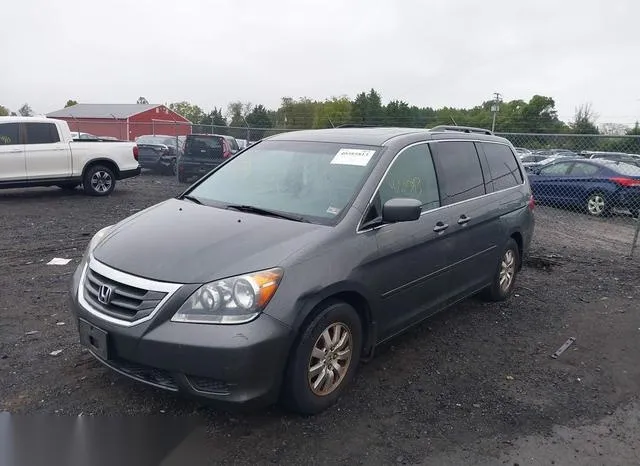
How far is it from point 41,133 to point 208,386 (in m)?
10.5

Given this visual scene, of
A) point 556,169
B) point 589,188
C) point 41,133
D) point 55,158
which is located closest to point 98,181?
point 55,158

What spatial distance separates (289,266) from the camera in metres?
3.02

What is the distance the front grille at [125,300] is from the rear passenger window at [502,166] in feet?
12.0

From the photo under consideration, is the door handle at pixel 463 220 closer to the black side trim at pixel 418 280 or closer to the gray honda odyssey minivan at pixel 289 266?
the gray honda odyssey minivan at pixel 289 266

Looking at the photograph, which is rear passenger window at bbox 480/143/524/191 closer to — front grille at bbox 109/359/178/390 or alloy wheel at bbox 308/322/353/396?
alloy wheel at bbox 308/322/353/396

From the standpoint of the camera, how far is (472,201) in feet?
15.6

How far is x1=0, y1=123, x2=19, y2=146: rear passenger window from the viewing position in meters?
10.9

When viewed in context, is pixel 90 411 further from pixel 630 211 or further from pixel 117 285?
Result: pixel 630 211

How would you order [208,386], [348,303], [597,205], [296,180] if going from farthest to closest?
[597,205] → [296,180] → [348,303] → [208,386]

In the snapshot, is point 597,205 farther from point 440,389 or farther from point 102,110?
point 102,110

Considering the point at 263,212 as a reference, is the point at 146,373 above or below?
below

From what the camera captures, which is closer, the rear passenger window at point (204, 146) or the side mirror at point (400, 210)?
the side mirror at point (400, 210)

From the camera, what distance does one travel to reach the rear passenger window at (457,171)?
14.7 feet

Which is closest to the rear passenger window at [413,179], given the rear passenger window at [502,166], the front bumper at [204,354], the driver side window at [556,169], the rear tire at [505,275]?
the rear passenger window at [502,166]
